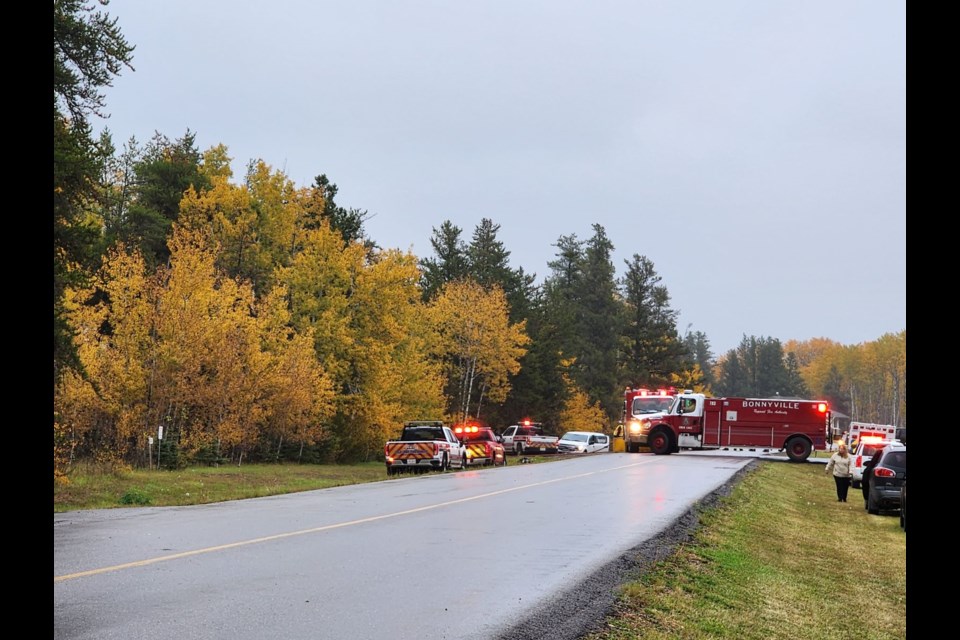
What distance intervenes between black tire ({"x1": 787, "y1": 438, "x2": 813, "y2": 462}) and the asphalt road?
1228 inches

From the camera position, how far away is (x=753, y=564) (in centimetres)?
1411

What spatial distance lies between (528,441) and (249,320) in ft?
93.5

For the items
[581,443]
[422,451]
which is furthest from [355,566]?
[581,443]

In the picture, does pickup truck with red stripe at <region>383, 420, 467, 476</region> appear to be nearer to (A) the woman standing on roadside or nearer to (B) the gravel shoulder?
(A) the woman standing on roadside

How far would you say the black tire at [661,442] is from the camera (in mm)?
50062

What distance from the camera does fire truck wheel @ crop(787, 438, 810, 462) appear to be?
→ 50.1 metres

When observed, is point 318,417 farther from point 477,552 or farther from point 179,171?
point 477,552

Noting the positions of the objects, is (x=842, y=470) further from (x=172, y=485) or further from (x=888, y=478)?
(x=172, y=485)

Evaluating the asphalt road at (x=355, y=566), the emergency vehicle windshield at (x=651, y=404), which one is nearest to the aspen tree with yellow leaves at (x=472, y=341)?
the emergency vehicle windshield at (x=651, y=404)

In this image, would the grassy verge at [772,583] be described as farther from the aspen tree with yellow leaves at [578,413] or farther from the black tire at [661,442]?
the aspen tree with yellow leaves at [578,413]

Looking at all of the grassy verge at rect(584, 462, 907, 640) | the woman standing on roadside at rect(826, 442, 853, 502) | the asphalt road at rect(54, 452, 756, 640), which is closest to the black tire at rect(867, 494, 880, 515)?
the grassy verge at rect(584, 462, 907, 640)

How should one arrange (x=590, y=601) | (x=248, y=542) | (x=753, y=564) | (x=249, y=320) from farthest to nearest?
(x=249, y=320), (x=753, y=564), (x=248, y=542), (x=590, y=601)

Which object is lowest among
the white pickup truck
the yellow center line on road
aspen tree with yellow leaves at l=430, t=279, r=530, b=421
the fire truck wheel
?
the white pickup truck

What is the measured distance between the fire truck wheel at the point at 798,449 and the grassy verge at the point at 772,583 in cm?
2746
